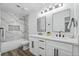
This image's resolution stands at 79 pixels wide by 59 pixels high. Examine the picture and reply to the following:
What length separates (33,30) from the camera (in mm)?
1648

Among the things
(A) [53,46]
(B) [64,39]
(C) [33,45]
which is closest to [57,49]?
(A) [53,46]

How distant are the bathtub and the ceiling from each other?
0.52 metres

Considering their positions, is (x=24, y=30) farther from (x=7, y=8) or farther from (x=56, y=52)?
(x=56, y=52)

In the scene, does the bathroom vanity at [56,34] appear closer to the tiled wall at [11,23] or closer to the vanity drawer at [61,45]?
the vanity drawer at [61,45]

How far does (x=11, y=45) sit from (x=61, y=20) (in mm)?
1009

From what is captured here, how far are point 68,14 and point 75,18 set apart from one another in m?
0.13

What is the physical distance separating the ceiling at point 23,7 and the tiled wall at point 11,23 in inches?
3.6

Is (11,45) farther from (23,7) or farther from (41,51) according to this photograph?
(23,7)

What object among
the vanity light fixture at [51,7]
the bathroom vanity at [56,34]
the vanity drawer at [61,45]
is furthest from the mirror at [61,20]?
the vanity drawer at [61,45]

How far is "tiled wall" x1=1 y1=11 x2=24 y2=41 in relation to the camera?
158cm

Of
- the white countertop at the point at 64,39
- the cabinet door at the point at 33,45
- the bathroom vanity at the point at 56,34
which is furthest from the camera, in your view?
the cabinet door at the point at 33,45

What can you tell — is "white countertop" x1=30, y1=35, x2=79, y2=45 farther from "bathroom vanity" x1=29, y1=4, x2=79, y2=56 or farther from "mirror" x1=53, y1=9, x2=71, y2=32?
"mirror" x1=53, y1=9, x2=71, y2=32

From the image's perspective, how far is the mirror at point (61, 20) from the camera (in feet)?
5.03

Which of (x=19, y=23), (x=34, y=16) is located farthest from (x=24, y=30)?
(x=34, y=16)
